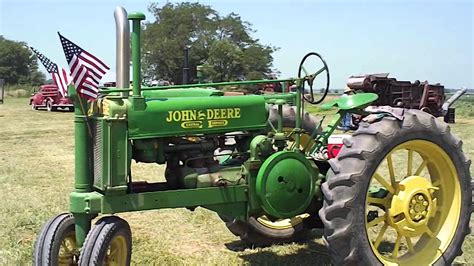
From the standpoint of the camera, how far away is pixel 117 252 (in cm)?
385

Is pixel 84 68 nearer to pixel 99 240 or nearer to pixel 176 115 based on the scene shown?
pixel 176 115

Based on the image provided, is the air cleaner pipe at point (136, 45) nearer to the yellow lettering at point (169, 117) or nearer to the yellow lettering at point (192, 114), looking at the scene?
the yellow lettering at point (169, 117)

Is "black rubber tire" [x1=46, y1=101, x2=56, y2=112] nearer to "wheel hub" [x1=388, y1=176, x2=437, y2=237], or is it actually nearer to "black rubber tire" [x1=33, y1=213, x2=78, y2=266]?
"black rubber tire" [x1=33, y1=213, x2=78, y2=266]

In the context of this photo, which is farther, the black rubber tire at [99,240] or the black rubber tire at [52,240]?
the black rubber tire at [52,240]

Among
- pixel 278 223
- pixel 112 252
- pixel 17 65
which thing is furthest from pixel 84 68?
pixel 17 65

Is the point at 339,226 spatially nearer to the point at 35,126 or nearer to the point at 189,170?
the point at 189,170

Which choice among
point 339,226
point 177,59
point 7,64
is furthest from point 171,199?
point 7,64

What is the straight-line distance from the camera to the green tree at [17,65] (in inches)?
2756

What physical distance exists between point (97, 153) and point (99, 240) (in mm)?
619

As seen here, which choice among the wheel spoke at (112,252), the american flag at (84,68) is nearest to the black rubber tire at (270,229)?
the wheel spoke at (112,252)

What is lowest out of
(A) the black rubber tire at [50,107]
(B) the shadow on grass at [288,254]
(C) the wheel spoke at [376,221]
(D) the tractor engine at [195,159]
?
(B) the shadow on grass at [288,254]

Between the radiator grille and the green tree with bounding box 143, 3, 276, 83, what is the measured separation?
156ft

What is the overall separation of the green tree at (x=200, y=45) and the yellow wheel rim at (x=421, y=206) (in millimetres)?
47283

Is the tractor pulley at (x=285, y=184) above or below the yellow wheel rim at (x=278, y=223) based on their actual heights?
above
